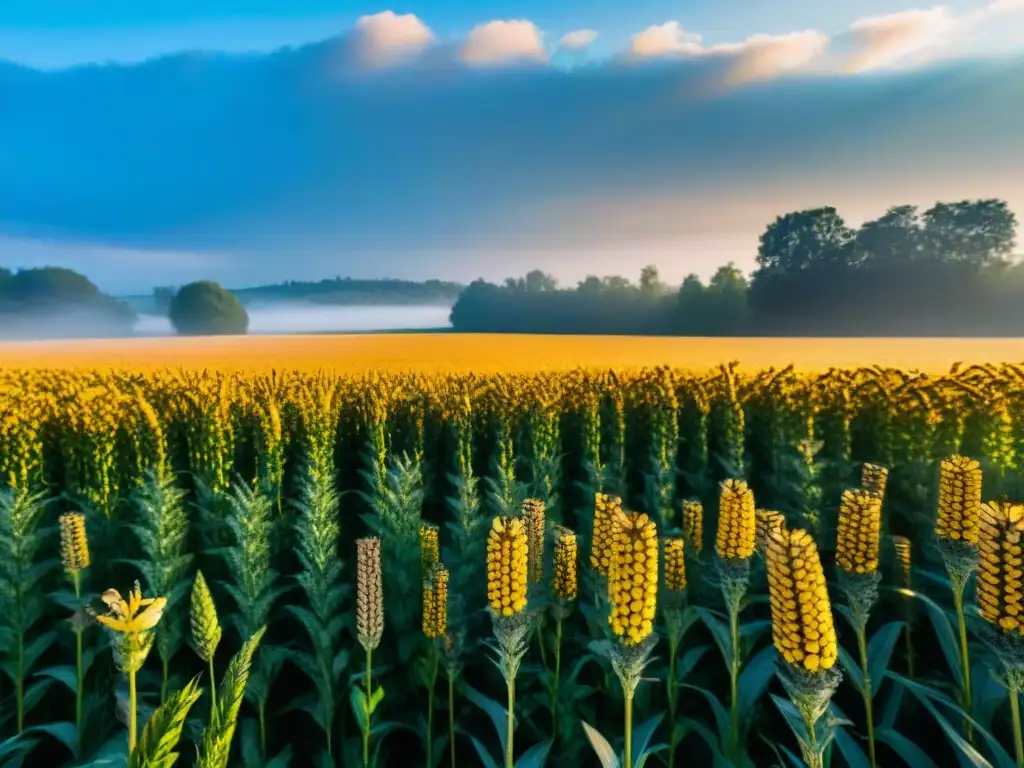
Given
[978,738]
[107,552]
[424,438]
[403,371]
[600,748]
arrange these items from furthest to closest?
[403,371]
[424,438]
[107,552]
[978,738]
[600,748]

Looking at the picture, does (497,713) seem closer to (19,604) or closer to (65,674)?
(65,674)

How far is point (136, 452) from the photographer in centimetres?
668

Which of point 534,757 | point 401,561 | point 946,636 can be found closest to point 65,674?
point 401,561

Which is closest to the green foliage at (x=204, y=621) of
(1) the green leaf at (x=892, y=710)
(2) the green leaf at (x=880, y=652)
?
(2) the green leaf at (x=880, y=652)

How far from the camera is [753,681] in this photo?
448cm

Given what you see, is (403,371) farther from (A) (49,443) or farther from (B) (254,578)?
(B) (254,578)

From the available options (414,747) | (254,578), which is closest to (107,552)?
(254,578)

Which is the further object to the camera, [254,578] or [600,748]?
[254,578]

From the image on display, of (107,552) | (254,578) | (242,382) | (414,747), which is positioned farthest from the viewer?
(242,382)

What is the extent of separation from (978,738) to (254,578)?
5.06m

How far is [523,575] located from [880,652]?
3.18m

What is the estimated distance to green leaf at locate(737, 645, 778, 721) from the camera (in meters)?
4.41

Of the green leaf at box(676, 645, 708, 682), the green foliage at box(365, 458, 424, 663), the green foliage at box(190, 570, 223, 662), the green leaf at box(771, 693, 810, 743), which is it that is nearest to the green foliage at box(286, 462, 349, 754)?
the green foliage at box(365, 458, 424, 663)

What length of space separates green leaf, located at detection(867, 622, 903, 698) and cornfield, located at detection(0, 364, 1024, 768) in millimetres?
30
